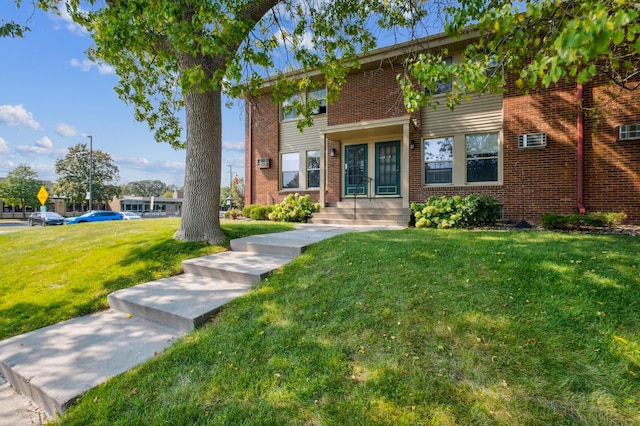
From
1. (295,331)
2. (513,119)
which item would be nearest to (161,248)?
(295,331)

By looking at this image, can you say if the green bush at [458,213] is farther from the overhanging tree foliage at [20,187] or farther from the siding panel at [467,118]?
the overhanging tree foliage at [20,187]

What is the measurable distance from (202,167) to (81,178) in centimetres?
3941

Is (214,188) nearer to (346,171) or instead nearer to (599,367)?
(599,367)

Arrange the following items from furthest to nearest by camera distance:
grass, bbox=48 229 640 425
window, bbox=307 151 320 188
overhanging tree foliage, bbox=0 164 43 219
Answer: overhanging tree foliage, bbox=0 164 43 219, window, bbox=307 151 320 188, grass, bbox=48 229 640 425

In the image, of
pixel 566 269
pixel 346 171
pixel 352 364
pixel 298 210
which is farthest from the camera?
pixel 346 171

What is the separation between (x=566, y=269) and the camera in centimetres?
310

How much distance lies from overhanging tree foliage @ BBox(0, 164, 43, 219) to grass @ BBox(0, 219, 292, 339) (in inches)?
1496

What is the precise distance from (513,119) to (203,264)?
28.1 ft

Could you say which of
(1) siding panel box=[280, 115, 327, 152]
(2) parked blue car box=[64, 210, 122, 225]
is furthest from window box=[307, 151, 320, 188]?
(2) parked blue car box=[64, 210, 122, 225]

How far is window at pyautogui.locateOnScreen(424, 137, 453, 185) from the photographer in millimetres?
9312

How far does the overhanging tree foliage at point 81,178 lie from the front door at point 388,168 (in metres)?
36.9

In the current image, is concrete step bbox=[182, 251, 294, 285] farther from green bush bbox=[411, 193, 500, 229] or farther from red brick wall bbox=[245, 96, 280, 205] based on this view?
red brick wall bbox=[245, 96, 280, 205]

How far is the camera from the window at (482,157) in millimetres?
8758

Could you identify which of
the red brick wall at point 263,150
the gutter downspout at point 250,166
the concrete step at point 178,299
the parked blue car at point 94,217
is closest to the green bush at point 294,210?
the red brick wall at point 263,150
